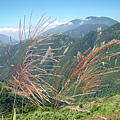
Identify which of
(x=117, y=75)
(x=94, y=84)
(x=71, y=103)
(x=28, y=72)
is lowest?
(x=117, y=75)

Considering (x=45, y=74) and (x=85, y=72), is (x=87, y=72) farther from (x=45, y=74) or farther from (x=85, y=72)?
(x=45, y=74)

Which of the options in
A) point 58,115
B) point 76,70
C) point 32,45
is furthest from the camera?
point 58,115

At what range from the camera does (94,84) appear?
1926 mm

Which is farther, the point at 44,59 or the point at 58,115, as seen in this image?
the point at 58,115

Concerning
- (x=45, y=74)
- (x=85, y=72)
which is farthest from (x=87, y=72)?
(x=45, y=74)

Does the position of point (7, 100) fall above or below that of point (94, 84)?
below

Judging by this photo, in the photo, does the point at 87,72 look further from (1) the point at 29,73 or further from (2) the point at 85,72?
(1) the point at 29,73

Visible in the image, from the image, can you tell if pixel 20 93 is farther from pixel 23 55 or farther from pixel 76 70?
pixel 76 70

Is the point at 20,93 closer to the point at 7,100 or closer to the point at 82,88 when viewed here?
the point at 82,88

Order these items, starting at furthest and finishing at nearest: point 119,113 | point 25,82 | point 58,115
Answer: point 58,115 < point 119,113 < point 25,82

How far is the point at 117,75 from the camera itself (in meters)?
172

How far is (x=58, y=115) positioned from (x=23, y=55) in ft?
29.7

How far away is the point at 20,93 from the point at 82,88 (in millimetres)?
529

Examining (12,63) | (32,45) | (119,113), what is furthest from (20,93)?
(119,113)
